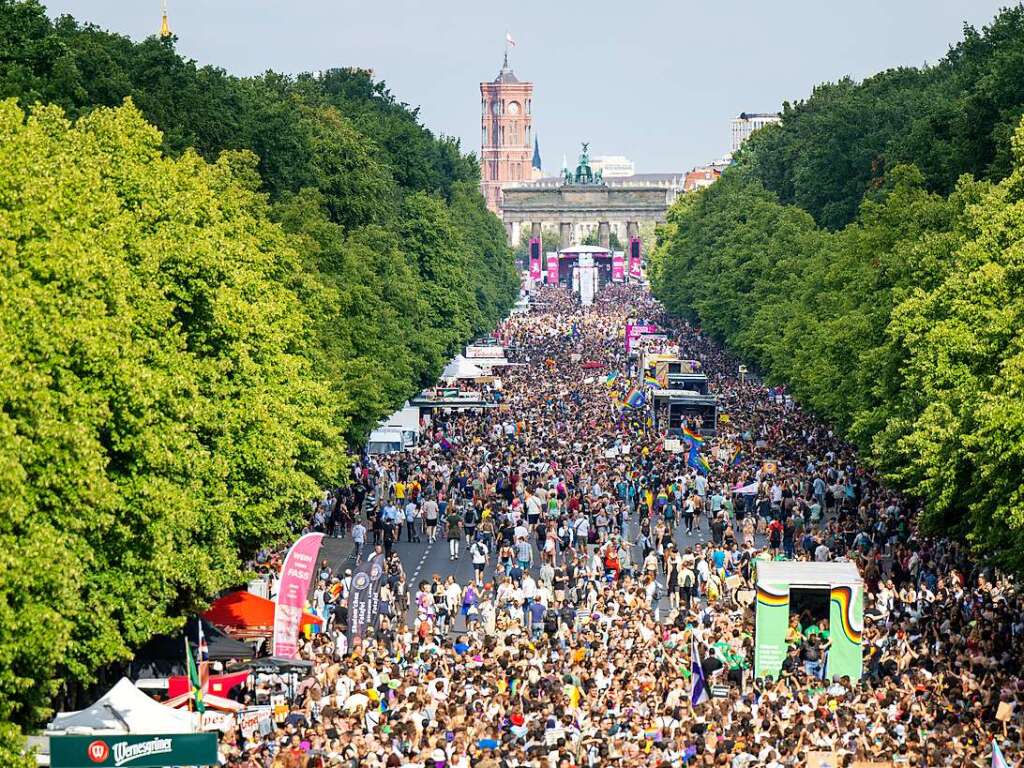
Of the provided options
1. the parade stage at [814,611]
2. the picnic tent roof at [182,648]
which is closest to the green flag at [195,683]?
the picnic tent roof at [182,648]

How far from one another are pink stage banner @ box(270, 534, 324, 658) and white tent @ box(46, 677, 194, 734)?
25.0ft

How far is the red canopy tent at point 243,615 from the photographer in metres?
41.9

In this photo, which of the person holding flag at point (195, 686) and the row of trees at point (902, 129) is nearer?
the person holding flag at point (195, 686)

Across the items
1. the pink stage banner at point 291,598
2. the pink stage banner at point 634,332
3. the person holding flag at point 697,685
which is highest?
the pink stage banner at point 634,332

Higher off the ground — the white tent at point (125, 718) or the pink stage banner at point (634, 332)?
the pink stage banner at point (634, 332)

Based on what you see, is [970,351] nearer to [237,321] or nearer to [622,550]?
[622,550]

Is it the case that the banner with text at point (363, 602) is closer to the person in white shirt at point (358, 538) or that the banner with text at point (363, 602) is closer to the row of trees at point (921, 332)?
the person in white shirt at point (358, 538)

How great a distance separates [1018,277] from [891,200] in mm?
32623

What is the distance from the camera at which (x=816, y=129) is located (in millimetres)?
131125

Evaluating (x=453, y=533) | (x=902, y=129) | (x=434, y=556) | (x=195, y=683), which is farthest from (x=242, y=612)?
(x=902, y=129)

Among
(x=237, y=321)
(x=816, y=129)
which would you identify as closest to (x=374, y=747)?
(x=237, y=321)

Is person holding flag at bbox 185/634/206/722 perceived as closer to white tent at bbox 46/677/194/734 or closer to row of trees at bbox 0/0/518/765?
row of trees at bbox 0/0/518/765

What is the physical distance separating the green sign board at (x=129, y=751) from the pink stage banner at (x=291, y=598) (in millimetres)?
10448

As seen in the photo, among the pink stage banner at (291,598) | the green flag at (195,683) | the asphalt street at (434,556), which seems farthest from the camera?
the asphalt street at (434,556)
